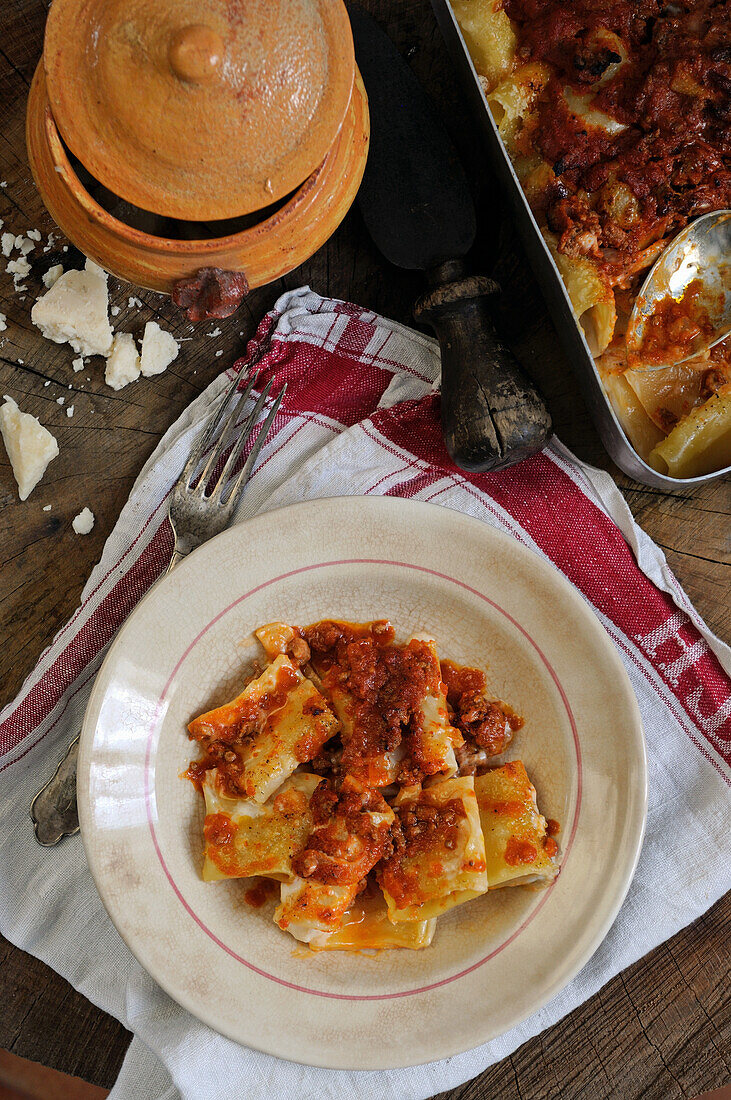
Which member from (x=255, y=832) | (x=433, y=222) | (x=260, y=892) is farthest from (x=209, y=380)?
(x=260, y=892)

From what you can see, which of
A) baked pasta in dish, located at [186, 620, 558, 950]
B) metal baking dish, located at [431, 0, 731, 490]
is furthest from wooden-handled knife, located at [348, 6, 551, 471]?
baked pasta in dish, located at [186, 620, 558, 950]

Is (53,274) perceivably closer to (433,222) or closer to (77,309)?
(77,309)

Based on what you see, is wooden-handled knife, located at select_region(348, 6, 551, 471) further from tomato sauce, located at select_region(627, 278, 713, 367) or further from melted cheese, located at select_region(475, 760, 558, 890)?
melted cheese, located at select_region(475, 760, 558, 890)

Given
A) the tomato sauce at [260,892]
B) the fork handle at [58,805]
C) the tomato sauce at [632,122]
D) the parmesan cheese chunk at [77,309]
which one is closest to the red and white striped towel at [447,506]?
the fork handle at [58,805]

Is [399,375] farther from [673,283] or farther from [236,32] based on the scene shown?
[236,32]

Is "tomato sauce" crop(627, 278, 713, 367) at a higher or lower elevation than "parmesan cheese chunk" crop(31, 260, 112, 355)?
lower

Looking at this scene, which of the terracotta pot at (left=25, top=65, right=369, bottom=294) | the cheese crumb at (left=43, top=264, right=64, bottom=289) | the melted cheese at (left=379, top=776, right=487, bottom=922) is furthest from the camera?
the cheese crumb at (left=43, top=264, right=64, bottom=289)

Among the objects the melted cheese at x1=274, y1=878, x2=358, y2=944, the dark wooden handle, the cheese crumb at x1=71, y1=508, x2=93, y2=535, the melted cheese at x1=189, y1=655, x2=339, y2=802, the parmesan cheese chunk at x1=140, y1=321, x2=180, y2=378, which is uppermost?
the parmesan cheese chunk at x1=140, y1=321, x2=180, y2=378
